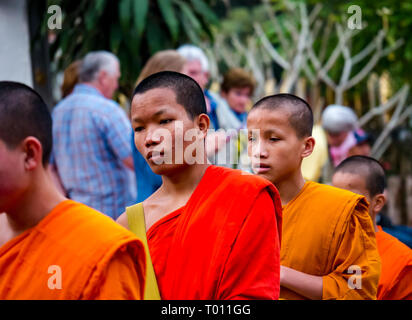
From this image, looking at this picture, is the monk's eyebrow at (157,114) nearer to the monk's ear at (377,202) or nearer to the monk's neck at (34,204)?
the monk's neck at (34,204)

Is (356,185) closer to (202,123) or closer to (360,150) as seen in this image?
(202,123)

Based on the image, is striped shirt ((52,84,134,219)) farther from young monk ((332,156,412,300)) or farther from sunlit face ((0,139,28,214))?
sunlit face ((0,139,28,214))

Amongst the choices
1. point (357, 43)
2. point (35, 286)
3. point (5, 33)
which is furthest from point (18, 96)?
point (357, 43)

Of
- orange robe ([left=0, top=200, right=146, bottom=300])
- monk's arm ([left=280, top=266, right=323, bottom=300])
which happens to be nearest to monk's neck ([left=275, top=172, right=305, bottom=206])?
monk's arm ([left=280, top=266, right=323, bottom=300])

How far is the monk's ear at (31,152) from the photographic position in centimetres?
194

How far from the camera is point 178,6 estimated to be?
6.95 m

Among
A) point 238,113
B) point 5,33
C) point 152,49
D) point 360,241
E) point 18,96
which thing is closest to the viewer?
point 18,96

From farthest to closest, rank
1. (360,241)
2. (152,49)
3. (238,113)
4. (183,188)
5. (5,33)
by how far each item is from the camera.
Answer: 1. (152,49)
2. (5,33)
3. (238,113)
4. (360,241)
5. (183,188)

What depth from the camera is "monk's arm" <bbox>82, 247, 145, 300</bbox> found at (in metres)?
1.83

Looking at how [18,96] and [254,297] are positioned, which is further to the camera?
[254,297]

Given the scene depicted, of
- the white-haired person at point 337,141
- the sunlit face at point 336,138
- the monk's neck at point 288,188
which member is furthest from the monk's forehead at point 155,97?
the sunlit face at point 336,138

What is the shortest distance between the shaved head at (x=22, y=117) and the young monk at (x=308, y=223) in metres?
1.17
